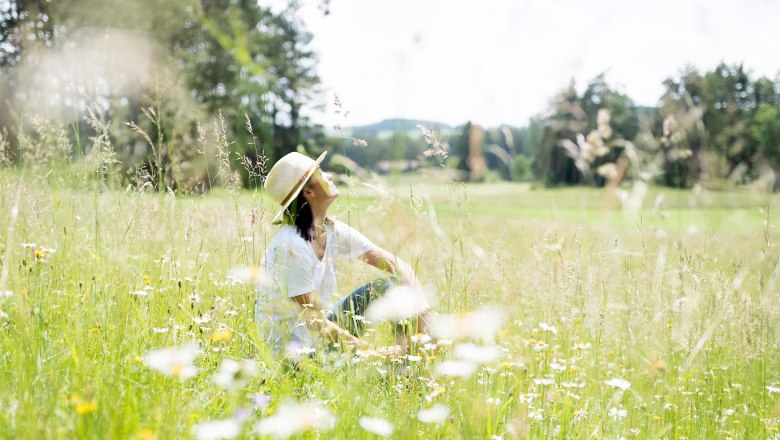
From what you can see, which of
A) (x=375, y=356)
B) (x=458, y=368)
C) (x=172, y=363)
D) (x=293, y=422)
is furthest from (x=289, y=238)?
(x=293, y=422)

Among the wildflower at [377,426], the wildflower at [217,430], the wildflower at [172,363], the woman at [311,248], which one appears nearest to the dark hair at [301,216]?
the woman at [311,248]

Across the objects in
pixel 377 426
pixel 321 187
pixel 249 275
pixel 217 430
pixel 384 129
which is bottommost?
pixel 377 426

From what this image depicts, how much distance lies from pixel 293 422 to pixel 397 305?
1.38 metres

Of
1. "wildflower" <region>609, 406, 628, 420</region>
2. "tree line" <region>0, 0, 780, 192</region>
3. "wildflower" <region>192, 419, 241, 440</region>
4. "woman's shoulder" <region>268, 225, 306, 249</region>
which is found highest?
"tree line" <region>0, 0, 780, 192</region>

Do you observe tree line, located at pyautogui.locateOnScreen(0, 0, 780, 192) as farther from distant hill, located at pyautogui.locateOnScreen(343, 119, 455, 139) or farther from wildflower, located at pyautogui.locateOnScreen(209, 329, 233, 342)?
wildflower, located at pyautogui.locateOnScreen(209, 329, 233, 342)

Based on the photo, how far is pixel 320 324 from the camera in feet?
9.58

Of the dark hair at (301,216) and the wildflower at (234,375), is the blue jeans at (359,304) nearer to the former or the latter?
the dark hair at (301,216)

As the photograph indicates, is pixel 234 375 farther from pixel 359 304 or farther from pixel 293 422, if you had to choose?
pixel 359 304

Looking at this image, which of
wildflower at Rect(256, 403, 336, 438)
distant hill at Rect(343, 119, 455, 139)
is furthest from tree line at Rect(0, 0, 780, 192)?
wildflower at Rect(256, 403, 336, 438)

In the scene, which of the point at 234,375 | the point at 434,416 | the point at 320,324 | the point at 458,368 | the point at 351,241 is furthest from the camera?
the point at 351,241

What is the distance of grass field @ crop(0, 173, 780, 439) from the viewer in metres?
1.76

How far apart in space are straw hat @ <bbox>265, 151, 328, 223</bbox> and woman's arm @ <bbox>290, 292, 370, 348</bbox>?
0.62 metres

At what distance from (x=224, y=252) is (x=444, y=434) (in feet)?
8.36

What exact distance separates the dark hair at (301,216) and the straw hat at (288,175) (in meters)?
0.06
